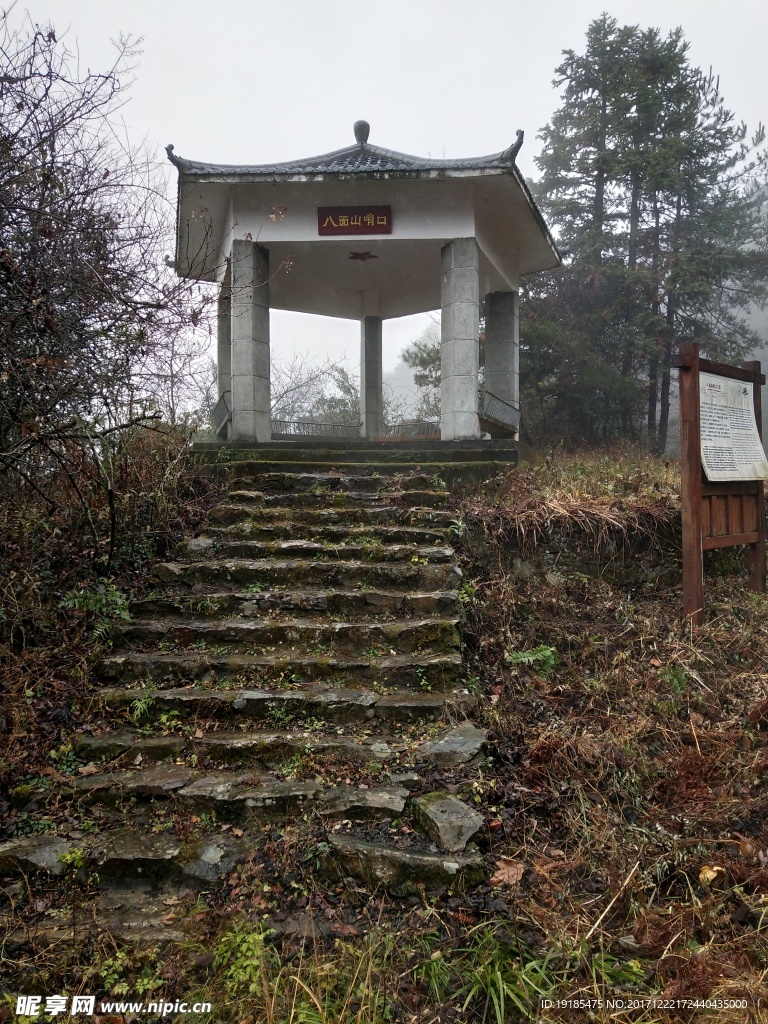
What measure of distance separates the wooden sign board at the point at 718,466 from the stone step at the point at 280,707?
8.70 ft

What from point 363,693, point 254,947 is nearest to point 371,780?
point 363,693

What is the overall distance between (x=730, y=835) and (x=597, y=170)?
1916cm

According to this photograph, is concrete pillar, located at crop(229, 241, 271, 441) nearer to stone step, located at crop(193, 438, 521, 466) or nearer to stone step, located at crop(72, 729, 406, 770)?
stone step, located at crop(193, 438, 521, 466)

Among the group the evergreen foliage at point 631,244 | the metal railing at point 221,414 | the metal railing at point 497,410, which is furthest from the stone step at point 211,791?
the evergreen foliage at point 631,244

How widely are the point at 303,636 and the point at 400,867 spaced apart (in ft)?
5.95

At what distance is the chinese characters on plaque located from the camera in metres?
5.34

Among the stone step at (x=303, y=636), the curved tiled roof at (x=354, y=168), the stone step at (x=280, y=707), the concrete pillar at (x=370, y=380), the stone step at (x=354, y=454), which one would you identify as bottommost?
the stone step at (x=280, y=707)

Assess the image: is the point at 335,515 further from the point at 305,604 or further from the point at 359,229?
the point at 359,229

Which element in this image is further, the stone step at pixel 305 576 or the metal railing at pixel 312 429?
the metal railing at pixel 312 429

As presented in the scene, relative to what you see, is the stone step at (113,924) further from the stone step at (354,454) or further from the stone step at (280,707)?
the stone step at (354,454)

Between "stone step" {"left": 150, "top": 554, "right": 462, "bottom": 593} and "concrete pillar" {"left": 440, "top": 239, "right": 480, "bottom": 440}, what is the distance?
367 centimetres

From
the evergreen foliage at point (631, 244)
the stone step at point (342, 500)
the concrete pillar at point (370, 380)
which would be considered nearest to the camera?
the stone step at point (342, 500)

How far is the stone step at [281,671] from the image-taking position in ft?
12.9

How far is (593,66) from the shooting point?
1811 cm
